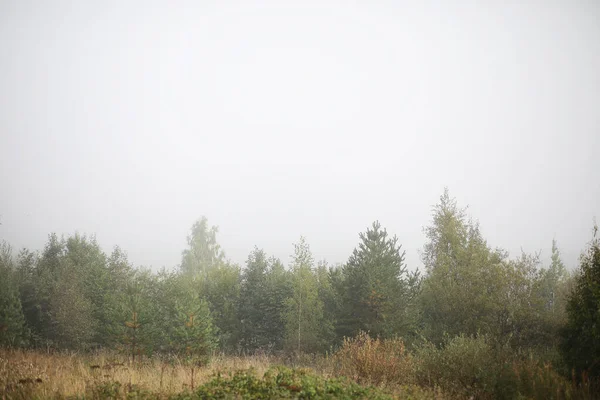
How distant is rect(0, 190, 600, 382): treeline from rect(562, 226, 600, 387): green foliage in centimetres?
77

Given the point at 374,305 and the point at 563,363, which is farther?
the point at 374,305

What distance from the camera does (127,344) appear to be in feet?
57.9

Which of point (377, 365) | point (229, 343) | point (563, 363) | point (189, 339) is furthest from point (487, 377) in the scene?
point (229, 343)

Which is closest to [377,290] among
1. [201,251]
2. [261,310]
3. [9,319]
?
[261,310]

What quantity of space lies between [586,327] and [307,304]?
17.6 metres

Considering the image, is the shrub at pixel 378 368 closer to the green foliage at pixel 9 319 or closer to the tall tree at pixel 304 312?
the tall tree at pixel 304 312

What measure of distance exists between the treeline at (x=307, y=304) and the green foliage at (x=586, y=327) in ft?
2.51

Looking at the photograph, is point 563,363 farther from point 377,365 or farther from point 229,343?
point 229,343

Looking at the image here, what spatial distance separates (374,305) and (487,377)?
31.2ft

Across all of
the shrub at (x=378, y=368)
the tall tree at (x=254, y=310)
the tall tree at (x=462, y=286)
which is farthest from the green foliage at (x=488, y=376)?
the tall tree at (x=254, y=310)

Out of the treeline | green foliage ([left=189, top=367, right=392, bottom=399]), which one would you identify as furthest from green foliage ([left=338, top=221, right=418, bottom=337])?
green foliage ([left=189, top=367, right=392, bottom=399])

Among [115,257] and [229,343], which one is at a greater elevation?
[115,257]

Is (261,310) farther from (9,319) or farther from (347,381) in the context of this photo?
(347,381)

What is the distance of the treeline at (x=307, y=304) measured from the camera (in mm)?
17891
